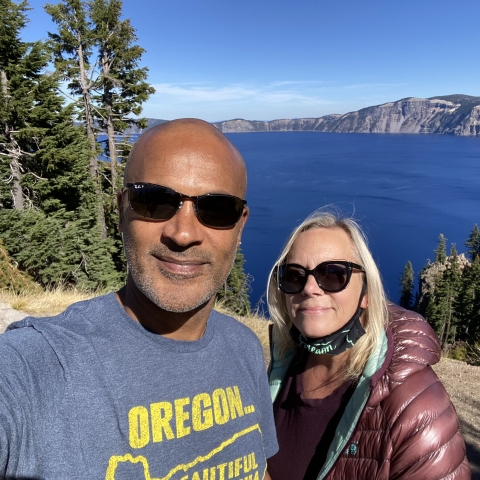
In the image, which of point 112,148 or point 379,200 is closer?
point 112,148

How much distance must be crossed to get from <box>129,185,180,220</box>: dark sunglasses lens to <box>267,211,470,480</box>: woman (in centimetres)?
112

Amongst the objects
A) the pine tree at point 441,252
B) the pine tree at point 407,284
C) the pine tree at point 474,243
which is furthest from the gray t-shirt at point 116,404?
the pine tree at point 474,243

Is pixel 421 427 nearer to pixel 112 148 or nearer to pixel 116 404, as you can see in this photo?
pixel 116 404

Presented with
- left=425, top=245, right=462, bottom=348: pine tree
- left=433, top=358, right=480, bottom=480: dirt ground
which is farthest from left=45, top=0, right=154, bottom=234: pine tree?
left=425, top=245, right=462, bottom=348: pine tree

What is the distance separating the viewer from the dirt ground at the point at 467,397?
14.9ft

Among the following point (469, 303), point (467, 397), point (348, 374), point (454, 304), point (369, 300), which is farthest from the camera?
point (454, 304)

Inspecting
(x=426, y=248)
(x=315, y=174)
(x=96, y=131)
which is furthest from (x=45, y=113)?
(x=315, y=174)

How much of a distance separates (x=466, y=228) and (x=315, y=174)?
31261 millimetres

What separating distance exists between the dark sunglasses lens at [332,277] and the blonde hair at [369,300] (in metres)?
0.13

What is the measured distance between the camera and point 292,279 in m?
2.20

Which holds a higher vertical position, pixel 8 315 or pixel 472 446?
pixel 8 315

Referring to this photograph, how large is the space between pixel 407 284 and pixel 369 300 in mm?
44831

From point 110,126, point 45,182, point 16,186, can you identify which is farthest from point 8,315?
point 110,126

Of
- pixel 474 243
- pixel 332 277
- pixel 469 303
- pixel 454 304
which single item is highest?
pixel 332 277
